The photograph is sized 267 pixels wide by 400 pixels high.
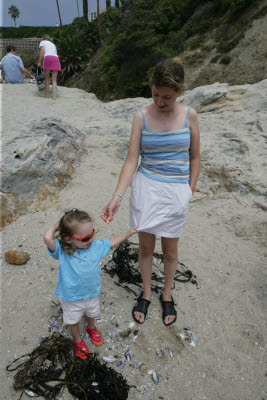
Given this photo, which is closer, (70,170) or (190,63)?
(70,170)

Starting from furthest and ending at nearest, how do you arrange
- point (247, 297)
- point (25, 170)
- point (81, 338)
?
point (25, 170), point (247, 297), point (81, 338)

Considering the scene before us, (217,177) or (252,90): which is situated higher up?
(252,90)

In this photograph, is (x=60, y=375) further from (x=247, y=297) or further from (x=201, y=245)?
(x=201, y=245)

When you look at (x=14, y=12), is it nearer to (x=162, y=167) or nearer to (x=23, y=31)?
(x=23, y=31)

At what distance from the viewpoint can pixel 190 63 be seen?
13992 mm

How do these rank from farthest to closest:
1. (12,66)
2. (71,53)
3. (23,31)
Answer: (23,31), (71,53), (12,66)

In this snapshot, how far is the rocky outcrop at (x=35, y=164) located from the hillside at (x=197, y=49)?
10248 mm

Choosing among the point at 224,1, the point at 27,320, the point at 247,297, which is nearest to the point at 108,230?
the point at 27,320

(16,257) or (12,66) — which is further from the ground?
(12,66)

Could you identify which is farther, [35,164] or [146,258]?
[35,164]

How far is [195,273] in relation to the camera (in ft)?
8.84

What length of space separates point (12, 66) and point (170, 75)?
8.40 meters

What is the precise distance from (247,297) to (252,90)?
462 centimetres

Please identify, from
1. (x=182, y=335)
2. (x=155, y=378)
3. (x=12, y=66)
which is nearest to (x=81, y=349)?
(x=155, y=378)
